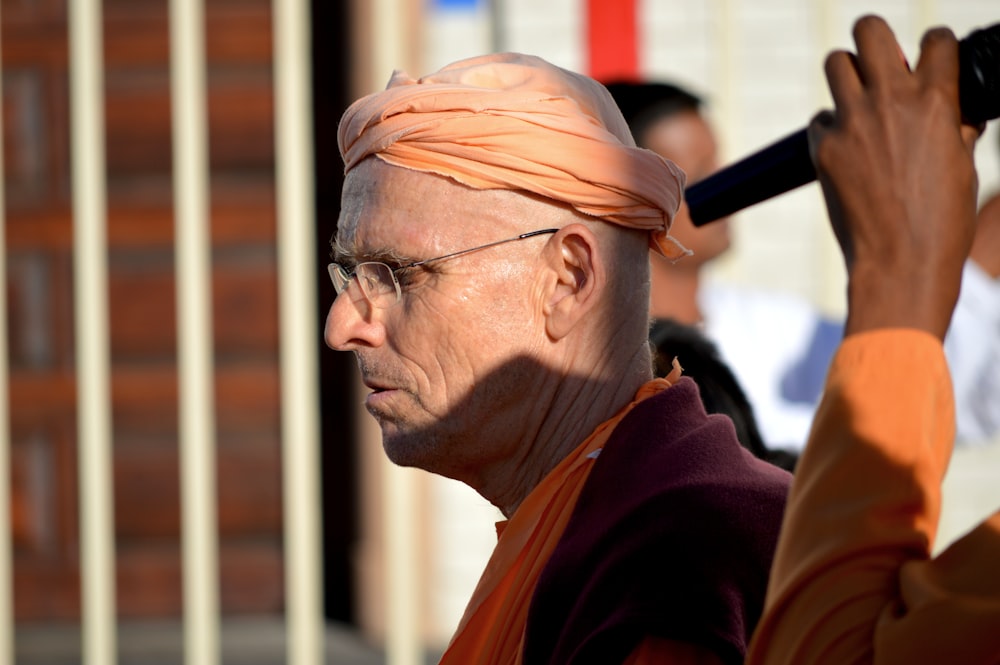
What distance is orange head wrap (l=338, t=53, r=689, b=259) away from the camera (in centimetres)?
161

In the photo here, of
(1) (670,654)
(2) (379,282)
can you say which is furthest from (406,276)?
(1) (670,654)

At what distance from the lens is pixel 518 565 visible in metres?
1.50

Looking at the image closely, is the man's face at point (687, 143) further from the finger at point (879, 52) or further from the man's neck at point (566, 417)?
the finger at point (879, 52)

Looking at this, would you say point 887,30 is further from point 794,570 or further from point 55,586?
point 55,586

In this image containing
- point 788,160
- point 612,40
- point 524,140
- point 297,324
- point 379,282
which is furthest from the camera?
point 612,40

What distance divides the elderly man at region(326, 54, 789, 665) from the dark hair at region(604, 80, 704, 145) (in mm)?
1706

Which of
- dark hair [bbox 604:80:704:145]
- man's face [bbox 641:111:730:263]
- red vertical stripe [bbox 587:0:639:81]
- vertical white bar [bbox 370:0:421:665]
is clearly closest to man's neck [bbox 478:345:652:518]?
man's face [bbox 641:111:730:263]

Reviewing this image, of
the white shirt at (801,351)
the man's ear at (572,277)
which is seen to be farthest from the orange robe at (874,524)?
the white shirt at (801,351)

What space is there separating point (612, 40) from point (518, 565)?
2.80 meters

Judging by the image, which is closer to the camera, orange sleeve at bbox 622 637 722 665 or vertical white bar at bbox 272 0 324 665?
orange sleeve at bbox 622 637 722 665

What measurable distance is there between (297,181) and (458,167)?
219cm

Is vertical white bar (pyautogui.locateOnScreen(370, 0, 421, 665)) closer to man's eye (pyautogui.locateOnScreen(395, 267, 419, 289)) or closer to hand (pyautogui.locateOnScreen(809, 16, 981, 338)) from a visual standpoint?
man's eye (pyautogui.locateOnScreen(395, 267, 419, 289))

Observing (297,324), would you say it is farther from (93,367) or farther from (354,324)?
(354,324)

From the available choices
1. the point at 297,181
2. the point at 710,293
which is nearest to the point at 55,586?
the point at 297,181
